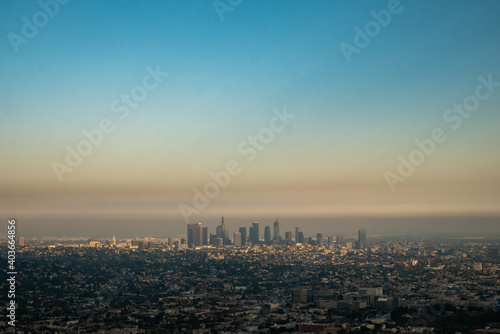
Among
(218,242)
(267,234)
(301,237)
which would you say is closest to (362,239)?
(301,237)

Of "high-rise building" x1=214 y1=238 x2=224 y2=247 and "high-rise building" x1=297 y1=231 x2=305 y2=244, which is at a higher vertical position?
"high-rise building" x1=297 y1=231 x2=305 y2=244

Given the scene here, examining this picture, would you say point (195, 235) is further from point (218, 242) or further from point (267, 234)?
point (267, 234)

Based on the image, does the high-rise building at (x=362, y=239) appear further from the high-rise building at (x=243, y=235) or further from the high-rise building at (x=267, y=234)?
the high-rise building at (x=243, y=235)

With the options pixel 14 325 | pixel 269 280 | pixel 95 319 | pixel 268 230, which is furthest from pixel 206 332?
pixel 268 230

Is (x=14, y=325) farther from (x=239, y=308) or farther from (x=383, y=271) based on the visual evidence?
(x=383, y=271)

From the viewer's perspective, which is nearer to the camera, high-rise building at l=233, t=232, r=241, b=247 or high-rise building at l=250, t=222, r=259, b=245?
high-rise building at l=233, t=232, r=241, b=247

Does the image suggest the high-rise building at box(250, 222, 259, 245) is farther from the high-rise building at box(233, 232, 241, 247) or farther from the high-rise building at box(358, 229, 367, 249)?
the high-rise building at box(358, 229, 367, 249)

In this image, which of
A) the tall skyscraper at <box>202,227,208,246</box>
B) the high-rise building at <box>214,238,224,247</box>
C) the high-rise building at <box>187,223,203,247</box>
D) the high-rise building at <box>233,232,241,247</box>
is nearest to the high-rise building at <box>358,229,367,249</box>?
the high-rise building at <box>233,232,241,247</box>
